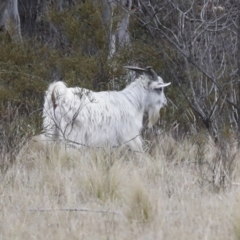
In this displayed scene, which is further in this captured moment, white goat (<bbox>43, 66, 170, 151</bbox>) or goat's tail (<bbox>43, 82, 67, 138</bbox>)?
white goat (<bbox>43, 66, 170, 151</bbox>)

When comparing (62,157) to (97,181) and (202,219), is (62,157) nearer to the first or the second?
(97,181)

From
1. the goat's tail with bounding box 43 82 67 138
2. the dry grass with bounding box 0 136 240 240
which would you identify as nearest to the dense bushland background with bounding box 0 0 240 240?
the dry grass with bounding box 0 136 240 240

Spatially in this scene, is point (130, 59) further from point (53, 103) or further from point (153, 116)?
point (53, 103)

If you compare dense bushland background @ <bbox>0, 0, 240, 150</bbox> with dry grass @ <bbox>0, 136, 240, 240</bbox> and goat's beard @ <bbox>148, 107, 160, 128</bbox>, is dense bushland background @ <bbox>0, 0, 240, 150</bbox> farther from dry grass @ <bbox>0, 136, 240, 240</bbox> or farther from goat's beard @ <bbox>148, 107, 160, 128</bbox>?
dry grass @ <bbox>0, 136, 240, 240</bbox>

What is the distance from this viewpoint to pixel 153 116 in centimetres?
1289

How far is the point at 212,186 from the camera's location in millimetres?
8461

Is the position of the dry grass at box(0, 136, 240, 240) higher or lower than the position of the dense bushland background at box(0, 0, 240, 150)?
lower

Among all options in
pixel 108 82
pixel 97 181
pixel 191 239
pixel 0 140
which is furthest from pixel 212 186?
→ pixel 108 82

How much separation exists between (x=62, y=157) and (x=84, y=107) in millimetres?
1670

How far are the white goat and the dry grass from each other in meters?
0.78

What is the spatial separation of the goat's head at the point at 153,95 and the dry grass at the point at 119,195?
7.52ft

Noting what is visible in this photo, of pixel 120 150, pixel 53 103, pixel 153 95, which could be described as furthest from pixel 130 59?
Result: pixel 120 150

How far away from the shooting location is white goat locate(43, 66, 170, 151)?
1122cm

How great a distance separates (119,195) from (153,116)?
4.92 m
